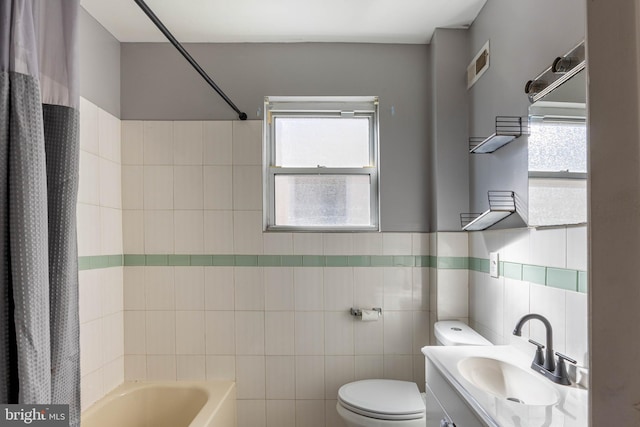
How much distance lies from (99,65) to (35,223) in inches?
69.8

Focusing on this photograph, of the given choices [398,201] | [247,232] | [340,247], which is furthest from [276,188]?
[398,201]

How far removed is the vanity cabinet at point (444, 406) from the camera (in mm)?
1167

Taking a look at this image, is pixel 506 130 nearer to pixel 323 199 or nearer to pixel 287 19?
pixel 323 199

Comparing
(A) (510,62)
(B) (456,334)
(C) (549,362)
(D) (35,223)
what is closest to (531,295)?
(C) (549,362)

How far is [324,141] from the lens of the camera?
2.48 meters

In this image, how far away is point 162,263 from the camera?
2.32 meters

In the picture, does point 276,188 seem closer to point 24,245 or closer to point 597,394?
point 24,245

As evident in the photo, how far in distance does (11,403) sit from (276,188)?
1.83 m

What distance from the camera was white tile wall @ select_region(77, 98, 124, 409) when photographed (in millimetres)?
1956

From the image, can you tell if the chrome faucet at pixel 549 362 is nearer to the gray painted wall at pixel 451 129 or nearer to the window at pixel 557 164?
the window at pixel 557 164

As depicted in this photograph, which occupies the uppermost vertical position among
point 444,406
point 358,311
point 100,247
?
point 100,247

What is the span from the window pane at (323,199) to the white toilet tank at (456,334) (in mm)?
766

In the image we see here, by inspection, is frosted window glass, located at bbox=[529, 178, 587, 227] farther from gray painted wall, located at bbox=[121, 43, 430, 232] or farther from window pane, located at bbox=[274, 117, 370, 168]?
window pane, located at bbox=[274, 117, 370, 168]

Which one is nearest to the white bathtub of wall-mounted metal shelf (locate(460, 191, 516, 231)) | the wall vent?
wall-mounted metal shelf (locate(460, 191, 516, 231))
